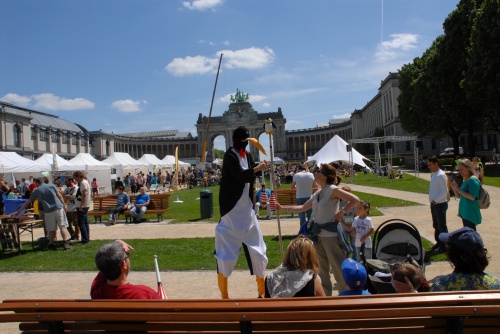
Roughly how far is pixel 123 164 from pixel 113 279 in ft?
118

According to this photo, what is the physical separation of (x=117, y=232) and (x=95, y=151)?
91979mm

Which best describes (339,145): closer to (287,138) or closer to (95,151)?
(95,151)

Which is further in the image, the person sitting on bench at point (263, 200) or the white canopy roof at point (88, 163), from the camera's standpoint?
the white canopy roof at point (88, 163)

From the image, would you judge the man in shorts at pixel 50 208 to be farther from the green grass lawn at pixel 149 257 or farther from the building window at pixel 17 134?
the building window at pixel 17 134

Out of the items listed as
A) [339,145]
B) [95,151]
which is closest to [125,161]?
[339,145]

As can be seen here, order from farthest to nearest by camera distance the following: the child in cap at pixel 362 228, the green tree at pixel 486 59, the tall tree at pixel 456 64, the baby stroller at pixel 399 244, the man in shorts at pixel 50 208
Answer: the tall tree at pixel 456 64 < the green tree at pixel 486 59 < the man in shorts at pixel 50 208 < the child in cap at pixel 362 228 < the baby stroller at pixel 399 244

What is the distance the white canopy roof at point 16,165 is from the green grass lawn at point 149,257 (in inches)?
667

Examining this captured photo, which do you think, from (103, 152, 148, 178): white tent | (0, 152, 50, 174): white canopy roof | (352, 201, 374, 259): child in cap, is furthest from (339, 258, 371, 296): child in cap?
(103, 152, 148, 178): white tent

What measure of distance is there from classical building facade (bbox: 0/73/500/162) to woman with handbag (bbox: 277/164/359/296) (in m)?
25.4

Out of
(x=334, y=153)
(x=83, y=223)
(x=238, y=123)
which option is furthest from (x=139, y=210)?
(x=238, y=123)

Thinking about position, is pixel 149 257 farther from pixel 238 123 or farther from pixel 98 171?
pixel 238 123

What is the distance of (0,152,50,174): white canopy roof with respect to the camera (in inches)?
1027

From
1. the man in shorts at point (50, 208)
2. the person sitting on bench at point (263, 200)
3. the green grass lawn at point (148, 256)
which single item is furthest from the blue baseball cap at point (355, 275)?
the person sitting on bench at point (263, 200)

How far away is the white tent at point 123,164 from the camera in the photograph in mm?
37156
